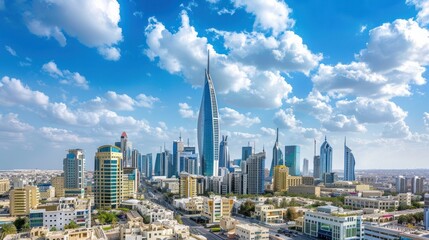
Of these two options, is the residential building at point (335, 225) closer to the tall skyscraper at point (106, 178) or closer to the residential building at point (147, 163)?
the tall skyscraper at point (106, 178)

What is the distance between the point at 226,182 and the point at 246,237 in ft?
111

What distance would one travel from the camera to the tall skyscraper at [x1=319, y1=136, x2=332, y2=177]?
93.3 m

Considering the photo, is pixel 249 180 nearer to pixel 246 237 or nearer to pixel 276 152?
pixel 246 237

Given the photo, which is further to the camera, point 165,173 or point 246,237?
point 165,173

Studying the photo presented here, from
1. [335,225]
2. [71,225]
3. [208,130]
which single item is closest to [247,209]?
[335,225]

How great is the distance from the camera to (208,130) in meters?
72.9

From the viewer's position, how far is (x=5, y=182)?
5172cm

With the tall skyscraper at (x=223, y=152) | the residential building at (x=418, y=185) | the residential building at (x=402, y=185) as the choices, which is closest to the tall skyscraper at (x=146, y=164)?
the tall skyscraper at (x=223, y=152)

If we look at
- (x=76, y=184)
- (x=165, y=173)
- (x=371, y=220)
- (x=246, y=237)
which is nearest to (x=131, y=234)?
Answer: (x=246, y=237)

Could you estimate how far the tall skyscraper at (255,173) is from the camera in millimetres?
51531

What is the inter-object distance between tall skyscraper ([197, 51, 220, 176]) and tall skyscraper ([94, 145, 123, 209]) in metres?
38.9

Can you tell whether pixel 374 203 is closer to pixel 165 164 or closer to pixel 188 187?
pixel 188 187

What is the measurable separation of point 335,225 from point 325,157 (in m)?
75.1

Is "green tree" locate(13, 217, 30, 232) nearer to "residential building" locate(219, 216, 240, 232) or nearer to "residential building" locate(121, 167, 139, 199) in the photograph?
"residential building" locate(219, 216, 240, 232)
